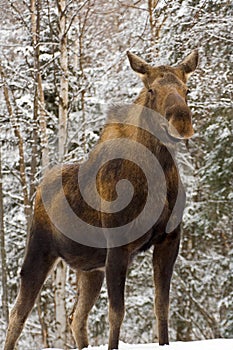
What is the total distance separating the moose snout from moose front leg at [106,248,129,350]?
921 mm

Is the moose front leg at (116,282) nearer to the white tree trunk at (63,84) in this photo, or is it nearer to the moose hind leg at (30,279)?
the moose hind leg at (30,279)

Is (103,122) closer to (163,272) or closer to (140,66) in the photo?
(140,66)

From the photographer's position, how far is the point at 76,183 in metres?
5.80

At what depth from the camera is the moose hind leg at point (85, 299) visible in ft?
20.5

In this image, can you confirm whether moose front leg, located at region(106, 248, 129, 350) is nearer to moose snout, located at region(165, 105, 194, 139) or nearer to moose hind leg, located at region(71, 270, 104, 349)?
moose snout, located at region(165, 105, 194, 139)

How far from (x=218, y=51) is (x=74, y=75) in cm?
365

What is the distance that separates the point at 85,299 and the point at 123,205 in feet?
4.94

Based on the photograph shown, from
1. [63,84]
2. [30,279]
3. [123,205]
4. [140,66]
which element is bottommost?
[30,279]

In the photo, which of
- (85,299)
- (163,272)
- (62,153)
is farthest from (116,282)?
(62,153)

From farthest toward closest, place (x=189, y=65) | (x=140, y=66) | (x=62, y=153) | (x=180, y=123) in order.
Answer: (x=62, y=153)
(x=189, y=65)
(x=140, y=66)
(x=180, y=123)

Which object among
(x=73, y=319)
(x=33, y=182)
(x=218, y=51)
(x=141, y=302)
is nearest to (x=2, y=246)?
(x=33, y=182)

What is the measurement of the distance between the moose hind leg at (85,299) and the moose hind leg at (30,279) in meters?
0.47

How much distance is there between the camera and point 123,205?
16.6 ft

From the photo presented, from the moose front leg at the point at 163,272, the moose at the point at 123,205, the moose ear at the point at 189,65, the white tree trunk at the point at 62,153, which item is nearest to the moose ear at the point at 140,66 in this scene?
the moose at the point at 123,205
